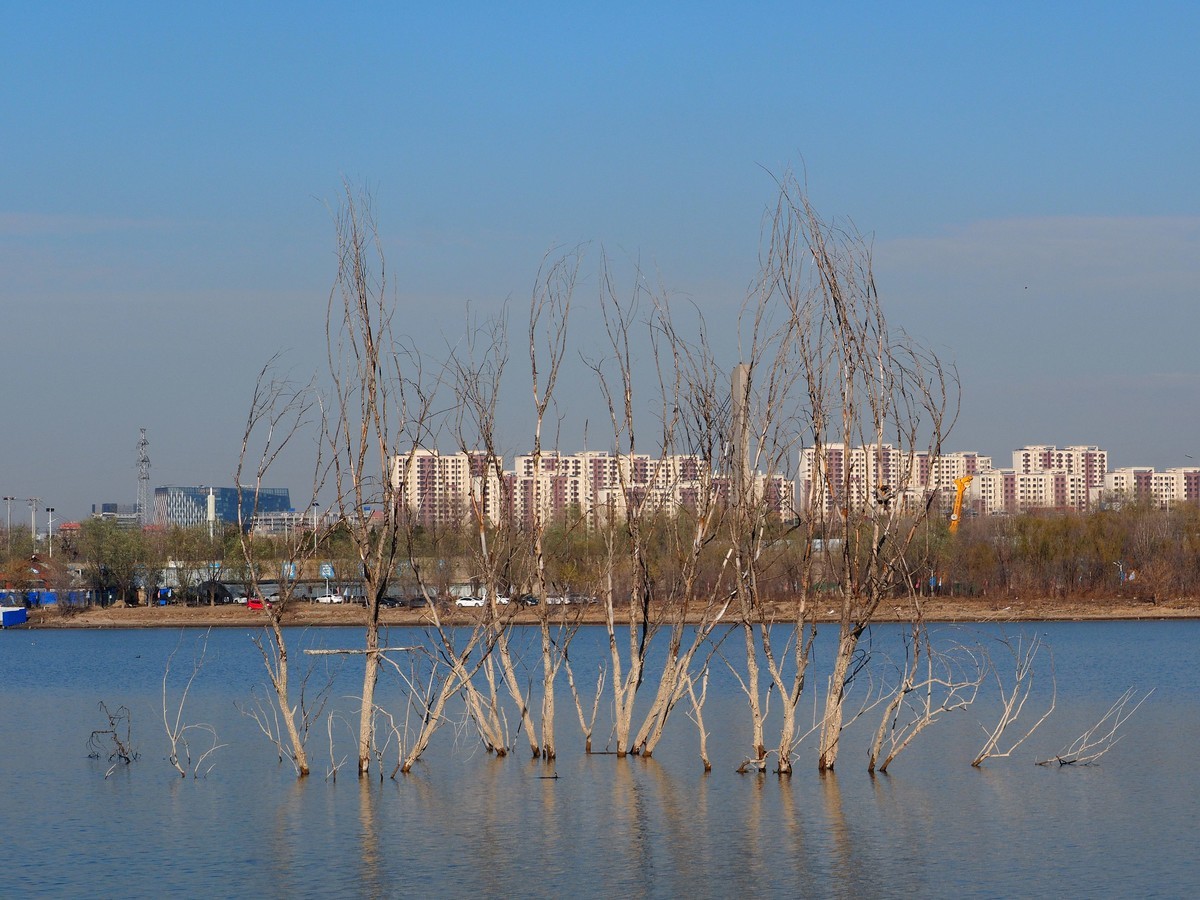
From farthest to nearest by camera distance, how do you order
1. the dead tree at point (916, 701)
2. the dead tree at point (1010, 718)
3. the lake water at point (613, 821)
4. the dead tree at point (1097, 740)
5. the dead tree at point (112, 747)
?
the dead tree at point (112, 747)
the dead tree at point (1097, 740)
the dead tree at point (1010, 718)
the dead tree at point (916, 701)
the lake water at point (613, 821)

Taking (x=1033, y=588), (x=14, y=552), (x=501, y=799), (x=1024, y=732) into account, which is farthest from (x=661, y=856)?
(x=14, y=552)

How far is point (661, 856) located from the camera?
14086mm

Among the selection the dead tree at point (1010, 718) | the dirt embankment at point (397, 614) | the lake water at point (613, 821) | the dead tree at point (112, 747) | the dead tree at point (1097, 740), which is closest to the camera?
the lake water at point (613, 821)

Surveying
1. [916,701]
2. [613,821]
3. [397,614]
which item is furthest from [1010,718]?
[397,614]

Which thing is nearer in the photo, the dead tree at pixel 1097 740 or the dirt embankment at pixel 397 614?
the dead tree at pixel 1097 740

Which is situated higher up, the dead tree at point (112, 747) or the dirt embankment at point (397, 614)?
the dead tree at point (112, 747)

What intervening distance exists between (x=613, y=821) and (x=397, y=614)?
55.2 metres

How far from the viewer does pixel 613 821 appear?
15766mm

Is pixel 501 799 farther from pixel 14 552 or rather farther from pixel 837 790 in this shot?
pixel 14 552

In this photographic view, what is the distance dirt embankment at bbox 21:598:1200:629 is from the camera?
226 feet

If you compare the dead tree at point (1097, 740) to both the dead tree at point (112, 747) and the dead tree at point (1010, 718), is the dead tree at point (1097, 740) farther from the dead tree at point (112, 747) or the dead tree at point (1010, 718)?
the dead tree at point (112, 747)

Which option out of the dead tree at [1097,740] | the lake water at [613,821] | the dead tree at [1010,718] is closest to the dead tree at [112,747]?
the lake water at [613,821]

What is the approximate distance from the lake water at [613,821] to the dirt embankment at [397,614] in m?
42.3

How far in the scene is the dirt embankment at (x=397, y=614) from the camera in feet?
226
